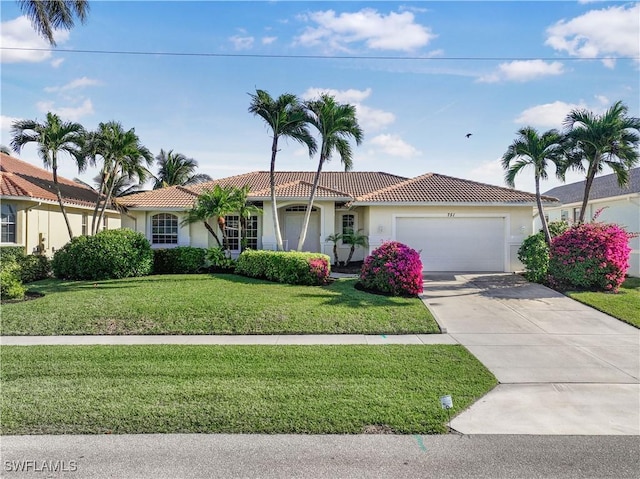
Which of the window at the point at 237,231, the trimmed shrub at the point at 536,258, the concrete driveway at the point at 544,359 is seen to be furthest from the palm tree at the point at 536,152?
the window at the point at 237,231

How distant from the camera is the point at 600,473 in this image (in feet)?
11.6

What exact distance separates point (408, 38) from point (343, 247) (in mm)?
9346

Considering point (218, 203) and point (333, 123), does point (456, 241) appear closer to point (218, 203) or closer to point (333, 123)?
point (333, 123)

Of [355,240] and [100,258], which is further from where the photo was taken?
[355,240]

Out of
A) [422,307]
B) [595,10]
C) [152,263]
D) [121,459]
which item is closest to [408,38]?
[595,10]

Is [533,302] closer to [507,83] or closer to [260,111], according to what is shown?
[507,83]

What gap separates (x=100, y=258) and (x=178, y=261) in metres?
2.79

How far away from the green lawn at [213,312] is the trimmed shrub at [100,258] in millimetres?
2126

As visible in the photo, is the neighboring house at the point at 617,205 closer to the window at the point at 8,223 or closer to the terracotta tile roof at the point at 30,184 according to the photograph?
the terracotta tile roof at the point at 30,184

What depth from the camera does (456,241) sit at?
1652 cm

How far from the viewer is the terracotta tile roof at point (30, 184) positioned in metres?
15.9

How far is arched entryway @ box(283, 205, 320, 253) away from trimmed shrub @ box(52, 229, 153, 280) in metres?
6.77

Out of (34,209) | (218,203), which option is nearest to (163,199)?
(218,203)

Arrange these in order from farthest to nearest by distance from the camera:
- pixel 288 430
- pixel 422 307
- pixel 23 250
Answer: pixel 23 250 → pixel 422 307 → pixel 288 430
